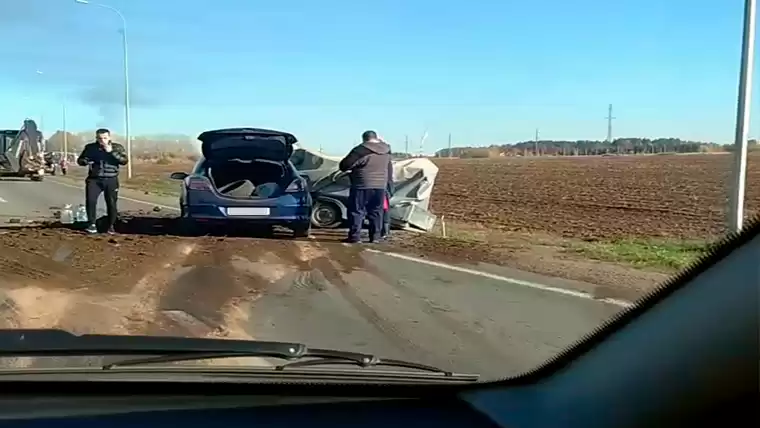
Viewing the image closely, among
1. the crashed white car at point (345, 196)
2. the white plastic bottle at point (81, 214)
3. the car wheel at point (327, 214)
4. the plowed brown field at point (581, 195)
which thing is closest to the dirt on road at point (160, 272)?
the white plastic bottle at point (81, 214)

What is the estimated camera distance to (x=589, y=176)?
86.8ft

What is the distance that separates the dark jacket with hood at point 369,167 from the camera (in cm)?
1242

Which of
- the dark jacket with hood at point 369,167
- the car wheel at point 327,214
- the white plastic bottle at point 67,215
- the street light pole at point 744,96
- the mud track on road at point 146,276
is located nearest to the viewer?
the street light pole at point 744,96

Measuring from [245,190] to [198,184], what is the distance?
63cm

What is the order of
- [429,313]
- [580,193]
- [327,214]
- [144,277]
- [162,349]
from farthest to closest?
[580,193], [327,214], [144,277], [429,313], [162,349]

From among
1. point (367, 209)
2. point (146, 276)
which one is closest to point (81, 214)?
point (146, 276)

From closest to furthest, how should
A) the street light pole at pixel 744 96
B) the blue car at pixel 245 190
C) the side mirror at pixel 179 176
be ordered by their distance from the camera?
the street light pole at pixel 744 96, the blue car at pixel 245 190, the side mirror at pixel 179 176

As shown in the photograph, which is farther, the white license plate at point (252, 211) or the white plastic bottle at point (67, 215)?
the white license plate at point (252, 211)

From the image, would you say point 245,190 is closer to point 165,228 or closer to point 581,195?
point 165,228

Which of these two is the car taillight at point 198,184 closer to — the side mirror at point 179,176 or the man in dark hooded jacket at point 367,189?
the side mirror at point 179,176

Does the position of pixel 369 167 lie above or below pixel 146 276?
above

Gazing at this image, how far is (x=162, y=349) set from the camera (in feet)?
10.5

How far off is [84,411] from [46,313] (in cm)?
364

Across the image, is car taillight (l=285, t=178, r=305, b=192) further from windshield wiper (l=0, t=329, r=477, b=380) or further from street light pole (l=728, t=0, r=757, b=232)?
street light pole (l=728, t=0, r=757, b=232)
